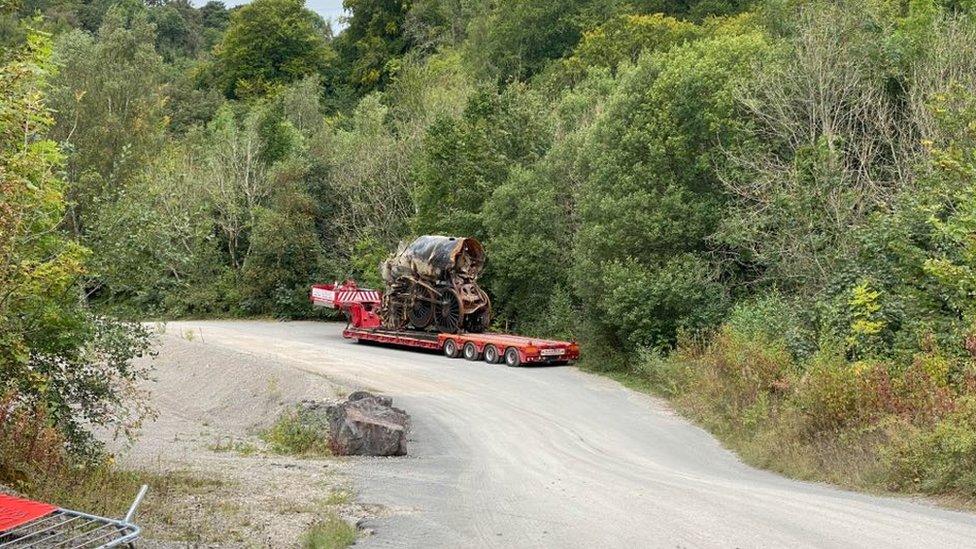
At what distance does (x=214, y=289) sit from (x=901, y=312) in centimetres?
3523

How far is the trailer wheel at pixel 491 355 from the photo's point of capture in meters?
31.9

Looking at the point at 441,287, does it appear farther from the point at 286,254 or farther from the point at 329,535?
the point at 329,535

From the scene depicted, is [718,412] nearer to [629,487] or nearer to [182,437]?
[629,487]

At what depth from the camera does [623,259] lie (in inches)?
1207

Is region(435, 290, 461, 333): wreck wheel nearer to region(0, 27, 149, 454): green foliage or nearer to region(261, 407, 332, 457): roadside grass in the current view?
region(261, 407, 332, 457): roadside grass

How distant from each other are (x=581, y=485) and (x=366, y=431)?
498cm

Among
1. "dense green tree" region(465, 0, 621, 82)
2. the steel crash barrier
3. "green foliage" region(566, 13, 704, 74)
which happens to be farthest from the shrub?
"dense green tree" region(465, 0, 621, 82)

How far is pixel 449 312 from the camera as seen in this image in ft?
114

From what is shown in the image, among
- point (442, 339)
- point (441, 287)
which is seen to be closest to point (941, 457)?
point (442, 339)

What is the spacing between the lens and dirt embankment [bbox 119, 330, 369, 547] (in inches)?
460

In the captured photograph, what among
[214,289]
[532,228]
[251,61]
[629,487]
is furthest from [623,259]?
[251,61]

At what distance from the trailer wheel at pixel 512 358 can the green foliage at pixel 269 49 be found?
52.9m

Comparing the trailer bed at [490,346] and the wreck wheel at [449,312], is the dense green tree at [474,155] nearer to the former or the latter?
the wreck wheel at [449,312]

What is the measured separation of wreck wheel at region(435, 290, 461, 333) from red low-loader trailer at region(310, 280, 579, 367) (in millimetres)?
481
